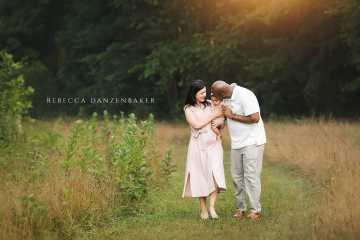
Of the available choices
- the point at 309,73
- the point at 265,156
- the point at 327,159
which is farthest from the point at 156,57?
the point at 327,159

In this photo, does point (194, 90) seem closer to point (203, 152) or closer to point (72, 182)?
point (203, 152)

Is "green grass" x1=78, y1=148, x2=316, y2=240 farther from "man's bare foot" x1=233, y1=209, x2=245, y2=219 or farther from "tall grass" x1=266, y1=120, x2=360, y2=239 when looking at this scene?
"tall grass" x1=266, y1=120, x2=360, y2=239

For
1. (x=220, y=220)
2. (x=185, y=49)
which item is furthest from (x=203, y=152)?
(x=185, y=49)

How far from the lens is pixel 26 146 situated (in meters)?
13.0

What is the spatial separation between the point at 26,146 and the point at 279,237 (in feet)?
18.7

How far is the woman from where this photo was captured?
10453 mm

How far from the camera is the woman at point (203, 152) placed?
10453mm

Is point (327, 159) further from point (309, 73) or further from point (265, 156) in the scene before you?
point (309, 73)

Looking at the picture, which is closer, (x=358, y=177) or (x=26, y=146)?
(x=358, y=177)

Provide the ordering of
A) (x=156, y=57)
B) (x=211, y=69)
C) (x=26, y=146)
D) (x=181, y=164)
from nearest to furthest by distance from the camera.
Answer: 1. (x=26, y=146)
2. (x=181, y=164)
3. (x=211, y=69)
4. (x=156, y=57)

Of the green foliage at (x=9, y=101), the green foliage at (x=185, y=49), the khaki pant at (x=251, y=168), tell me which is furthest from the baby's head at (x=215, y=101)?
the green foliage at (x=185, y=49)

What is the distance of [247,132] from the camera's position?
34.3ft

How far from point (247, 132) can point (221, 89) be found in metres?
0.68

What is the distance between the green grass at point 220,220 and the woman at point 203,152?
15.7 inches
